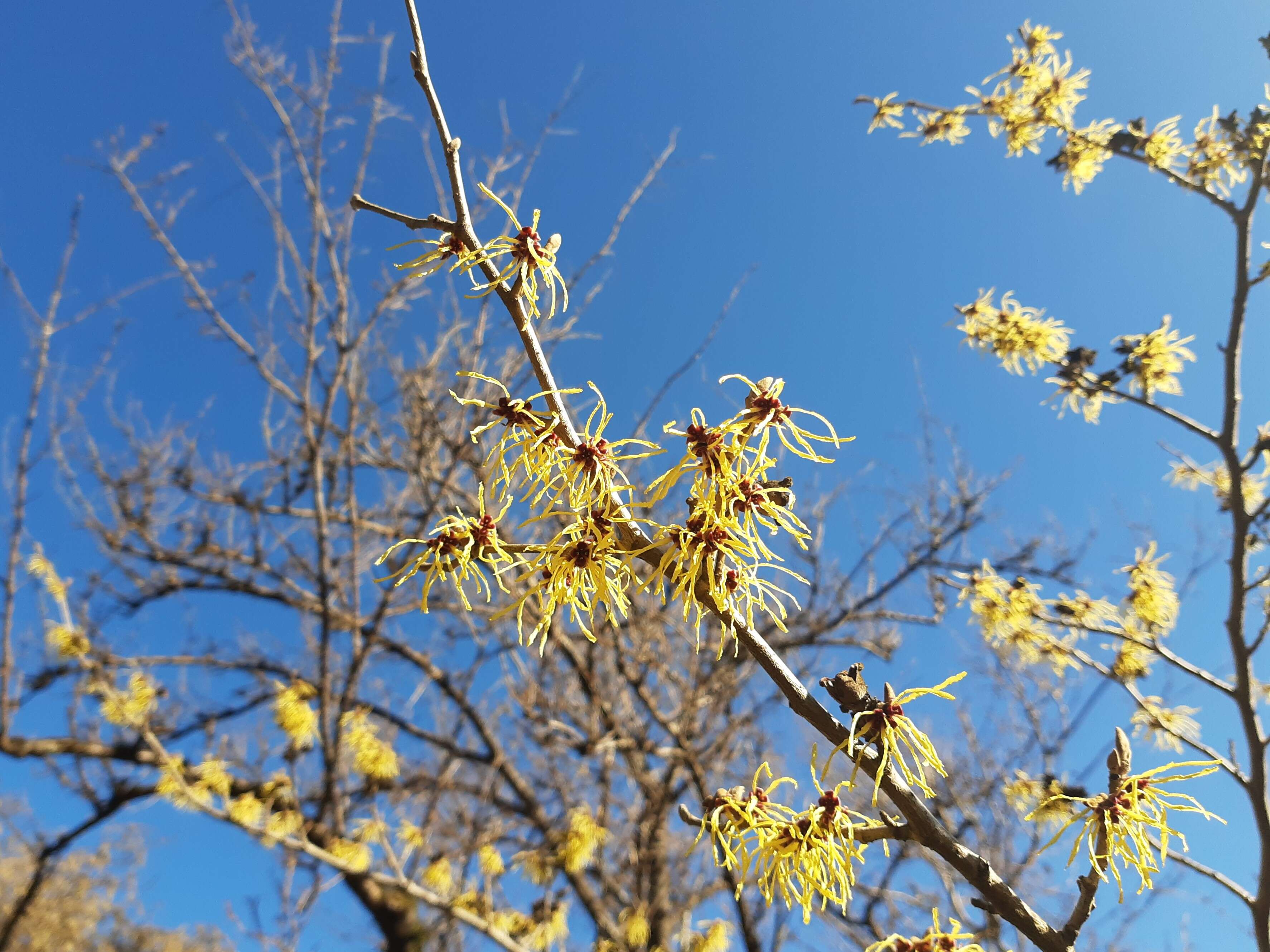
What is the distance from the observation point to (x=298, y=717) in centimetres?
527

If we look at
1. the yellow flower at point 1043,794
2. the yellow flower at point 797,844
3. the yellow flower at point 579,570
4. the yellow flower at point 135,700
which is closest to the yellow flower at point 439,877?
the yellow flower at point 135,700

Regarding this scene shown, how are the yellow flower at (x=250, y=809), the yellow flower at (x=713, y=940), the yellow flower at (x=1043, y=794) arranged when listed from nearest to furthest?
the yellow flower at (x=1043, y=794) < the yellow flower at (x=250, y=809) < the yellow flower at (x=713, y=940)

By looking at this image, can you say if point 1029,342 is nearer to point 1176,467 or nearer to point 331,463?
point 1176,467

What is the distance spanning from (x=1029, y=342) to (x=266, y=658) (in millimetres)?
6827

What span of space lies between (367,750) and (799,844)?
493 centimetres

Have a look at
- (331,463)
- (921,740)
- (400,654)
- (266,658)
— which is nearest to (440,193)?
(331,463)

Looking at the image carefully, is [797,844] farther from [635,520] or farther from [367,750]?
[367,750]

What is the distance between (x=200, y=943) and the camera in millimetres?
15344

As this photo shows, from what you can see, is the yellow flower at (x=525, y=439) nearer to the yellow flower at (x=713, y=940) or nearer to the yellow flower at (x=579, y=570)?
the yellow flower at (x=579, y=570)

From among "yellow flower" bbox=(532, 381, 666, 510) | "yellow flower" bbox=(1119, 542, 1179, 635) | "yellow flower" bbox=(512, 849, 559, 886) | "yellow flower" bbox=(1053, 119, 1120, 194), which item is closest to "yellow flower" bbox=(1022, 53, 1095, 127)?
"yellow flower" bbox=(1053, 119, 1120, 194)

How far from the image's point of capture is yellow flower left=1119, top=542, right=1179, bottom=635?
346 cm

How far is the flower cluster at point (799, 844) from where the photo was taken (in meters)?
1.19

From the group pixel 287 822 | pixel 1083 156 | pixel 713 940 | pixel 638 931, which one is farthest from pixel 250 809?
pixel 1083 156

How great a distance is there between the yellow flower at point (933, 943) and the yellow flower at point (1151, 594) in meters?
2.82
